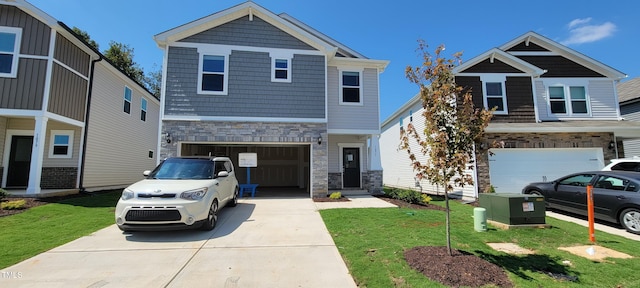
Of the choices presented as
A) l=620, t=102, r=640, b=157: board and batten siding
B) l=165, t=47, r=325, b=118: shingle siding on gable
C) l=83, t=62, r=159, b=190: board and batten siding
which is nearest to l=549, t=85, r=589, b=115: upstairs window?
l=620, t=102, r=640, b=157: board and batten siding

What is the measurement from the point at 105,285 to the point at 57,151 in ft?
37.2

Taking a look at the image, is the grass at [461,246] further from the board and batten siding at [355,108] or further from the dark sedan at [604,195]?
the board and batten siding at [355,108]

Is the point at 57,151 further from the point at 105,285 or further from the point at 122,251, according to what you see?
the point at 105,285

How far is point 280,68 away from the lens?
11523 mm

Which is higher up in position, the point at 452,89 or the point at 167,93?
the point at 167,93

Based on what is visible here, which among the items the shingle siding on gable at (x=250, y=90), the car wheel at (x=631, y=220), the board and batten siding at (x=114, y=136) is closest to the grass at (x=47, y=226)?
the board and batten siding at (x=114, y=136)

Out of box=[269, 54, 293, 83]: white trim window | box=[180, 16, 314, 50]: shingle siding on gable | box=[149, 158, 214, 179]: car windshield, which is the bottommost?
box=[149, 158, 214, 179]: car windshield

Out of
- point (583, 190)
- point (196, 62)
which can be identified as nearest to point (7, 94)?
point (196, 62)

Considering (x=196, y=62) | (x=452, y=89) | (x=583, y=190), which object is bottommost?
(x=583, y=190)

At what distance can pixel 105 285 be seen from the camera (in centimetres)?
364

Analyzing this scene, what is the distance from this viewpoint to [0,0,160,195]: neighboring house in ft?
31.1

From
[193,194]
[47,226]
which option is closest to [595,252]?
[193,194]

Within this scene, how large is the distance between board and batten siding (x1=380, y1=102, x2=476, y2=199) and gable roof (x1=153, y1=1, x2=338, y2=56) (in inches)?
240

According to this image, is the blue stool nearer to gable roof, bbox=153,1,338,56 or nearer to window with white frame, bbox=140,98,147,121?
gable roof, bbox=153,1,338,56
